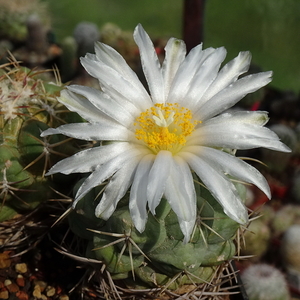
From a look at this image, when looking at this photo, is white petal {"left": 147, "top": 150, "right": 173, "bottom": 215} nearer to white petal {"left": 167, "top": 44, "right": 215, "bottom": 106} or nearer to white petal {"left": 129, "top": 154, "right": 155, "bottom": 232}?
white petal {"left": 129, "top": 154, "right": 155, "bottom": 232}

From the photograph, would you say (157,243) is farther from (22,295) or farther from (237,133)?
(22,295)

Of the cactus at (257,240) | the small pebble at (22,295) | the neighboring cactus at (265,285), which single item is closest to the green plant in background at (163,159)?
the small pebble at (22,295)

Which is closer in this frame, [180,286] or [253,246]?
[180,286]

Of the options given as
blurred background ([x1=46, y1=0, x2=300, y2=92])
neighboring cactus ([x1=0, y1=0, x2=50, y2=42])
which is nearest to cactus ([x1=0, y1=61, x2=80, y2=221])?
blurred background ([x1=46, y1=0, x2=300, y2=92])

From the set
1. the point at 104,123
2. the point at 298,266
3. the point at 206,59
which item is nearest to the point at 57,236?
the point at 104,123

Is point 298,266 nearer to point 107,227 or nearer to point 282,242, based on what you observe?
point 282,242

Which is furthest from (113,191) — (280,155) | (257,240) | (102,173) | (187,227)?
(280,155)
